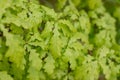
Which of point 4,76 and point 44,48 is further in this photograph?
point 44,48

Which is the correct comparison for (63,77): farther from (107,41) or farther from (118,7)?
(118,7)

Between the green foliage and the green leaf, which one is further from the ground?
the green foliage

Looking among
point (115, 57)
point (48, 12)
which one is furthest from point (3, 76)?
point (115, 57)

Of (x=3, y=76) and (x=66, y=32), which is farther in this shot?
(x=66, y=32)

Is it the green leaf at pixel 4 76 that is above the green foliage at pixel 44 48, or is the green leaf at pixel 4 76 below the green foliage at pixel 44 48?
below

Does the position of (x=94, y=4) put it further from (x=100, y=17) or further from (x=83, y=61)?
(x=83, y=61)

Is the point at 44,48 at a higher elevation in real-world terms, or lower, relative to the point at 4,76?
higher

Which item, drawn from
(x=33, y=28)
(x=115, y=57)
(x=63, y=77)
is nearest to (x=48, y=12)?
(x=33, y=28)

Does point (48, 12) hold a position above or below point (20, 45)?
above

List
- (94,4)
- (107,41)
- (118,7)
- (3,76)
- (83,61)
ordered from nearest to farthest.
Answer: (3,76) → (83,61) → (107,41) → (94,4) → (118,7)

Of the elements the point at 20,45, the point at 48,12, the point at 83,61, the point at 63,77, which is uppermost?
the point at 48,12

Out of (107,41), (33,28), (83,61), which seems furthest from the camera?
(107,41)
